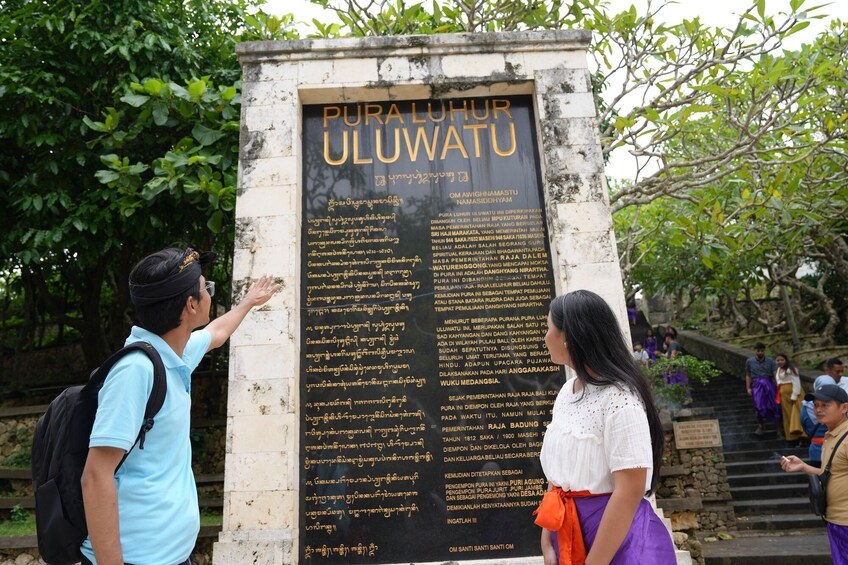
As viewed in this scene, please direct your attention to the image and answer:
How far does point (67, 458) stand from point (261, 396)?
2514mm

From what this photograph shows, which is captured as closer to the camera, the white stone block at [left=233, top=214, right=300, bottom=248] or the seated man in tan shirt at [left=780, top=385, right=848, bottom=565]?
the seated man in tan shirt at [left=780, top=385, right=848, bottom=565]

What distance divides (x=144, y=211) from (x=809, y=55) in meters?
Result: 9.42

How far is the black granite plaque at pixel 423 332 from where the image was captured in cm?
425

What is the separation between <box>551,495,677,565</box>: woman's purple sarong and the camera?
2.01m

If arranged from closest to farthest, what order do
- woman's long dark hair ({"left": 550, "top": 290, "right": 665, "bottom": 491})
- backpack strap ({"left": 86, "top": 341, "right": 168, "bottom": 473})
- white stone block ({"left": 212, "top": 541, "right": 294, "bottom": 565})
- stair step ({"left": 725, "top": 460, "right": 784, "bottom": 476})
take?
backpack strap ({"left": 86, "top": 341, "right": 168, "bottom": 473}) → woman's long dark hair ({"left": 550, "top": 290, "right": 665, "bottom": 491}) → white stone block ({"left": 212, "top": 541, "right": 294, "bottom": 565}) → stair step ({"left": 725, "top": 460, "right": 784, "bottom": 476})

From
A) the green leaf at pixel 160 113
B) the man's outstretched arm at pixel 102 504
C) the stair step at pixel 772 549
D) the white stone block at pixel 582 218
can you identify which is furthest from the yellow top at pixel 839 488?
the green leaf at pixel 160 113

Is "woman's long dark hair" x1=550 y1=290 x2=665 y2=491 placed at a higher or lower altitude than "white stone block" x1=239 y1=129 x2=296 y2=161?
lower

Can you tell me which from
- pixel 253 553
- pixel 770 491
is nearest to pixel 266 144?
pixel 253 553

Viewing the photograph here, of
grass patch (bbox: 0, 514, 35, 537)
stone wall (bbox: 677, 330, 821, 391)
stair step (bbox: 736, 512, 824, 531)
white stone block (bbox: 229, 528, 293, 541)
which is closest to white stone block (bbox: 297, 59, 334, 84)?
white stone block (bbox: 229, 528, 293, 541)

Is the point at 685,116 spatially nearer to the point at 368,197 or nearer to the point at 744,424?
the point at 368,197

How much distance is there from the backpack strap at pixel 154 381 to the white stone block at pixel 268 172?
304 centimetres

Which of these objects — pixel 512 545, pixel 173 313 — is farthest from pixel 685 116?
pixel 173 313

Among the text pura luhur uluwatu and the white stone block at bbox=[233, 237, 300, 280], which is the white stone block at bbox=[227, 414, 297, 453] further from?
the text pura luhur uluwatu

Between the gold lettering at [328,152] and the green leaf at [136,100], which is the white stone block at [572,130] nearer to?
the gold lettering at [328,152]
